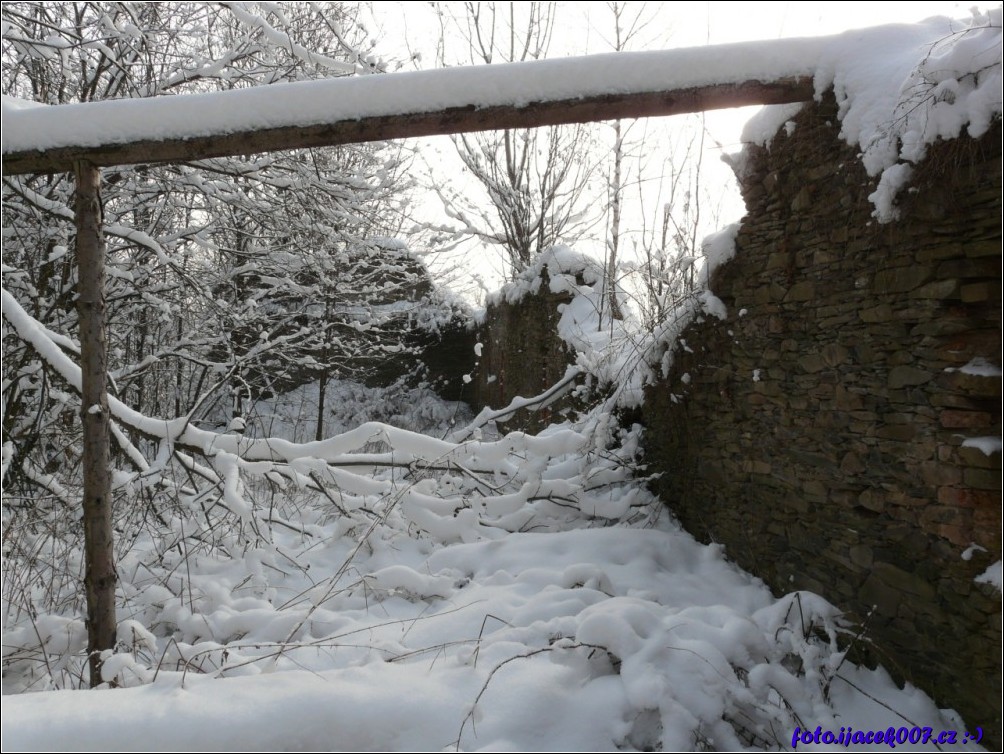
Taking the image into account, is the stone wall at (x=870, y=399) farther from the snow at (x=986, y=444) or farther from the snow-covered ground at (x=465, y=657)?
the snow-covered ground at (x=465, y=657)

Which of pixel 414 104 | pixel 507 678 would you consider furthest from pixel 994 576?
pixel 414 104

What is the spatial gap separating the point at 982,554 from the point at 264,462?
3586 mm

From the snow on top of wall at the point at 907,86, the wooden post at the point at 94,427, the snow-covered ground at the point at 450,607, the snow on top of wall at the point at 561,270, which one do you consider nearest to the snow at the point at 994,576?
the snow-covered ground at the point at 450,607

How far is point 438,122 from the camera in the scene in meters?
3.08

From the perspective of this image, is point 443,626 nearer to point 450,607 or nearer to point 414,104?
point 450,607

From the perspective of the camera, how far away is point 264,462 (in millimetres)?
3885

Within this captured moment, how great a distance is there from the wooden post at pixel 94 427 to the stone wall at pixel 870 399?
12.0 ft

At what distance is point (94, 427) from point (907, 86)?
403 cm

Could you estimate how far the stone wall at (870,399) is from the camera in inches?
97.7

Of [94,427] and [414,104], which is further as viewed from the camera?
[94,427]

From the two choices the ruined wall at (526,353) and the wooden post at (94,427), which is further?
the ruined wall at (526,353)

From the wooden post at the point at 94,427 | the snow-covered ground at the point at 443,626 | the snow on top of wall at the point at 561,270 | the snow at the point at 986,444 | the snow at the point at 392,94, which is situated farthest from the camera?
the snow on top of wall at the point at 561,270

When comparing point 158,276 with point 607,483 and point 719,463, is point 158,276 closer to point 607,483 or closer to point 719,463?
point 607,483

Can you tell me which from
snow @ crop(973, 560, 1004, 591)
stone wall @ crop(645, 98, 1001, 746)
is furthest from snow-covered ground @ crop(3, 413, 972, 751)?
snow @ crop(973, 560, 1004, 591)
